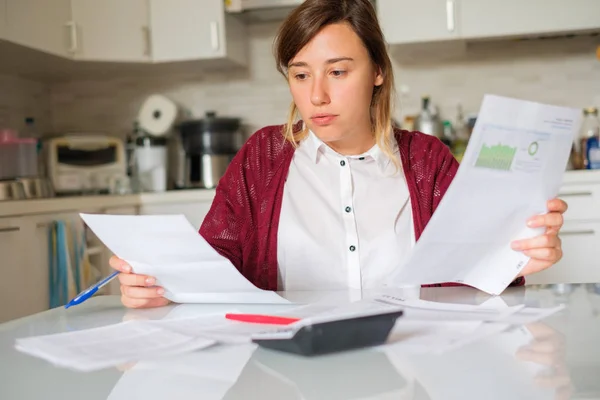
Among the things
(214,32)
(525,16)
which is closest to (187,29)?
(214,32)

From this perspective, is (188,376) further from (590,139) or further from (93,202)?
(590,139)

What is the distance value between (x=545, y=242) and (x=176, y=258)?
552 mm

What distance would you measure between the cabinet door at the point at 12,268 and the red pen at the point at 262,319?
1694mm

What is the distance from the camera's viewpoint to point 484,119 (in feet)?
2.81

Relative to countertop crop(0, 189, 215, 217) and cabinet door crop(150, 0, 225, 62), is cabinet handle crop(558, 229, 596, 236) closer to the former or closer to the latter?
countertop crop(0, 189, 215, 217)

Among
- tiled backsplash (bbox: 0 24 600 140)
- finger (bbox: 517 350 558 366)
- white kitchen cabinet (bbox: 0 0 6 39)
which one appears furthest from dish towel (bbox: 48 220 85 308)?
finger (bbox: 517 350 558 366)

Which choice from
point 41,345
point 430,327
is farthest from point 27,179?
point 430,327

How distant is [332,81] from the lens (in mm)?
1418

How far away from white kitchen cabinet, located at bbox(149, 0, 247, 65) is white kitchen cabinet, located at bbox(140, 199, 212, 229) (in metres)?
0.68

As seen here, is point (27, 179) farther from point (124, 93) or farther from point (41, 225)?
point (124, 93)

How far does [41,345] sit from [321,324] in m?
0.35

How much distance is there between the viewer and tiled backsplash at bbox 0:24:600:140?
11.1 feet

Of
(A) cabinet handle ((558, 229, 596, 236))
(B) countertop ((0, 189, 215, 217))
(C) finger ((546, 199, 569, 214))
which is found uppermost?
(C) finger ((546, 199, 569, 214))

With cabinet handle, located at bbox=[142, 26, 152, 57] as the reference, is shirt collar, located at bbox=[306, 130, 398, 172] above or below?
below
